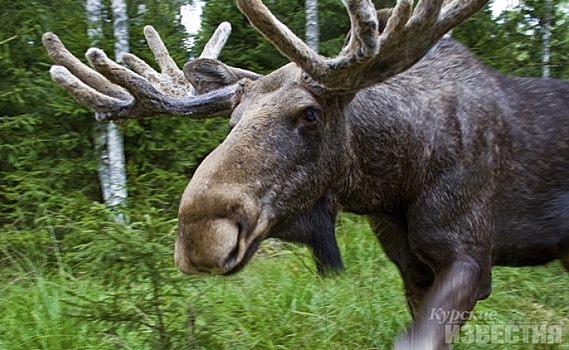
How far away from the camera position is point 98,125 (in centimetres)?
876

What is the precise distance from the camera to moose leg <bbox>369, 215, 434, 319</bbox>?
3699 mm

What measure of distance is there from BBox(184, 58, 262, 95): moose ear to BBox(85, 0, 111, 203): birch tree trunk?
494cm

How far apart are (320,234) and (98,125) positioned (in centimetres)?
599

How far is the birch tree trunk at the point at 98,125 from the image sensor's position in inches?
340

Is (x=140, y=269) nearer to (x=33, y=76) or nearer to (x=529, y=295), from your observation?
(x=529, y=295)

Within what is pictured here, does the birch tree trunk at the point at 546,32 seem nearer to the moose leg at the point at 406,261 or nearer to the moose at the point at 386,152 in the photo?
the moose at the point at 386,152

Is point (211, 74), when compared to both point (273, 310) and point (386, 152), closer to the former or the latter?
point (386, 152)

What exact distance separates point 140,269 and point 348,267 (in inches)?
91.3

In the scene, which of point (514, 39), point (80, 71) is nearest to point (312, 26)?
point (514, 39)

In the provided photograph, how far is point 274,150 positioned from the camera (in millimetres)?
2928

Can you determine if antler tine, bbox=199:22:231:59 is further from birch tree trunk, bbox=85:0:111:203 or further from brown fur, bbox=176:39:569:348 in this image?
birch tree trunk, bbox=85:0:111:203

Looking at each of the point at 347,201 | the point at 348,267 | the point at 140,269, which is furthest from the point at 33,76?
the point at 347,201

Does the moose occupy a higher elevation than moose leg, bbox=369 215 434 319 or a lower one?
higher

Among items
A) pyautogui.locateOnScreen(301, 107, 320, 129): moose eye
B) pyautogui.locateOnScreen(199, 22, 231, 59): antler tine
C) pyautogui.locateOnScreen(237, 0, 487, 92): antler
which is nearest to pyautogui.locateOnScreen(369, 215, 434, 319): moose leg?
pyautogui.locateOnScreen(301, 107, 320, 129): moose eye
